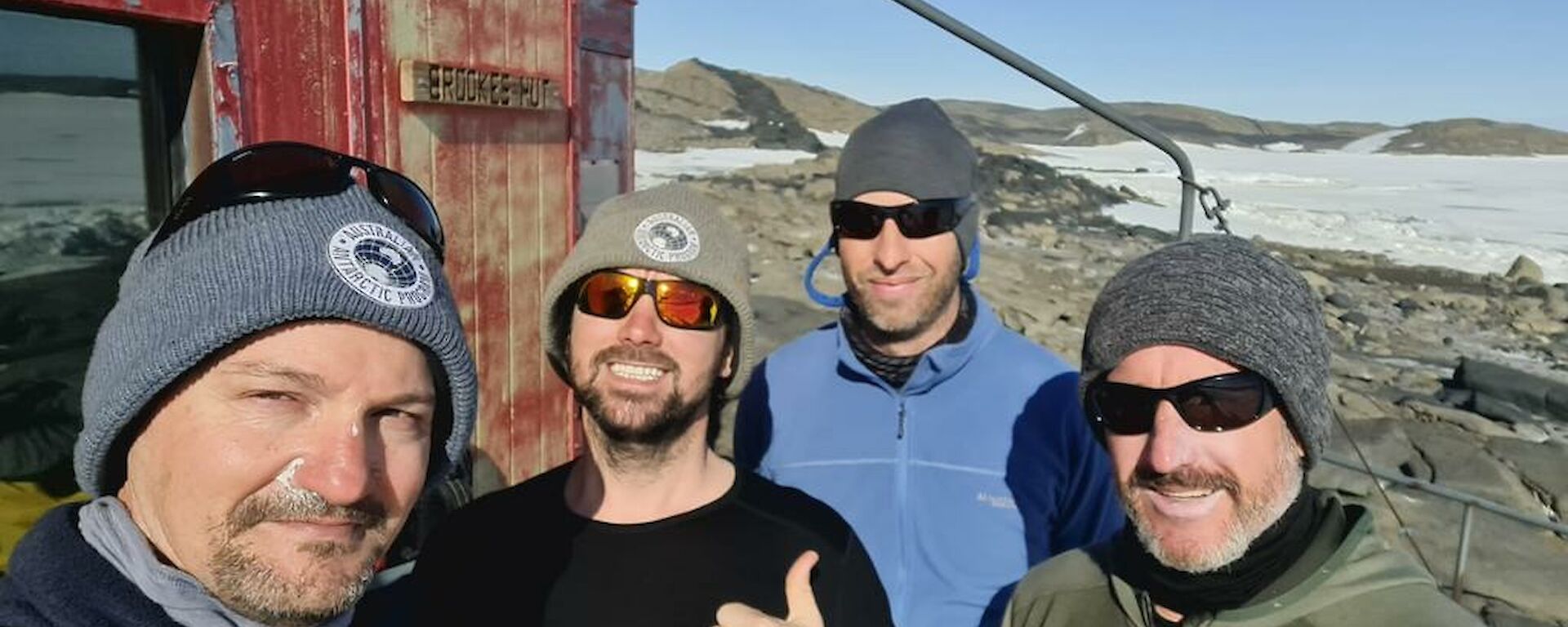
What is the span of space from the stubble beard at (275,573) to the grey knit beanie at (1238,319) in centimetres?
154

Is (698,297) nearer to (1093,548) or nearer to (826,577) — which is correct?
(826,577)

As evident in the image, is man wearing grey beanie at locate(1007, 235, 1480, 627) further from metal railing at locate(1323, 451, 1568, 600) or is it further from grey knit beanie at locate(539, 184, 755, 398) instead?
metal railing at locate(1323, 451, 1568, 600)

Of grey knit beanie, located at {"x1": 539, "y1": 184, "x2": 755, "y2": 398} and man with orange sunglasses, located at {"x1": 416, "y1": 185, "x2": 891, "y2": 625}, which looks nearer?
man with orange sunglasses, located at {"x1": 416, "y1": 185, "x2": 891, "y2": 625}

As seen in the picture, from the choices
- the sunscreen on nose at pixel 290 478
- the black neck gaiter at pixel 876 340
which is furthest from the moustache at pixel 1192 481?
the sunscreen on nose at pixel 290 478

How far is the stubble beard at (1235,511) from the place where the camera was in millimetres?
2082

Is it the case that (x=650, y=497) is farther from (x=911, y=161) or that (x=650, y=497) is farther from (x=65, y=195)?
(x=65, y=195)

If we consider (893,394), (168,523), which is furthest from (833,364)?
(168,523)

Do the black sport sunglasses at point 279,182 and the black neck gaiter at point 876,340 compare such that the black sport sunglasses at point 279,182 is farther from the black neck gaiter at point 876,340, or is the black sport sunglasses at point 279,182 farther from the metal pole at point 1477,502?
the metal pole at point 1477,502

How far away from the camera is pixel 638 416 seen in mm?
2420

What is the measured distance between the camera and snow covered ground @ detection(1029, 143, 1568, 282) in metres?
29.6

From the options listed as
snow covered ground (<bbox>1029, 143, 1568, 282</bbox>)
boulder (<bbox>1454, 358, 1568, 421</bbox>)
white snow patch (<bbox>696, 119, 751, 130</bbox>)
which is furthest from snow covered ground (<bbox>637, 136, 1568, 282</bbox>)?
boulder (<bbox>1454, 358, 1568, 421</bbox>)

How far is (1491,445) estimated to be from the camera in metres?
11.3

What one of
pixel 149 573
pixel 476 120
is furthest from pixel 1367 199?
pixel 149 573

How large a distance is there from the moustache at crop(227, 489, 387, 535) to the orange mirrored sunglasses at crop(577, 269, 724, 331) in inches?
41.9
